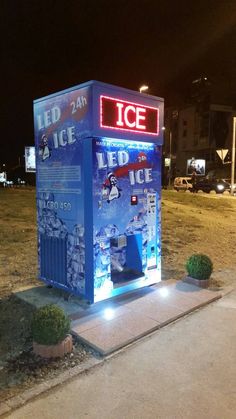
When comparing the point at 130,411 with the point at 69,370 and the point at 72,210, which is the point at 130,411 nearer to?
the point at 69,370

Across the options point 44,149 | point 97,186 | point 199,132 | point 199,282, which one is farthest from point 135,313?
point 199,132

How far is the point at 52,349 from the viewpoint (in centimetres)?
400

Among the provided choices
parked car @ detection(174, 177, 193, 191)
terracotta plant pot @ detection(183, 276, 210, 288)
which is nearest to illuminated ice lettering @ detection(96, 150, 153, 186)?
terracotta plant pot @ detection(183, 276, 210, 288)

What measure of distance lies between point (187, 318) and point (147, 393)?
76.4 inches

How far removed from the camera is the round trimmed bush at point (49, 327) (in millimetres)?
3943

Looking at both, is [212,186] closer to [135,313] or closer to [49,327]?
[135,313]

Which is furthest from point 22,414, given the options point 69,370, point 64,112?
point 64,112

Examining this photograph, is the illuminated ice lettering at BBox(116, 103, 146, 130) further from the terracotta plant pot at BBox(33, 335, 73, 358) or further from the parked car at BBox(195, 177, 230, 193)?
the parked car at BBox(195, 177, 230, 193)

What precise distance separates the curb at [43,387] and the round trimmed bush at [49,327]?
382mm

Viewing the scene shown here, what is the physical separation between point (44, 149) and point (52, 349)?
3134mm

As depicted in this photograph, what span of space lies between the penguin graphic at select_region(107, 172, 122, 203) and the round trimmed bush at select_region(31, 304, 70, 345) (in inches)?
77.1

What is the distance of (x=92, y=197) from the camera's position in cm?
511

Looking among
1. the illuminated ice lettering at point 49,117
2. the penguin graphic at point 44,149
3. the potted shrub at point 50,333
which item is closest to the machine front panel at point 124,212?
the illuminated ice lettering at point 49,117

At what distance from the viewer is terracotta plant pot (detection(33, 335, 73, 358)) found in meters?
3.99
